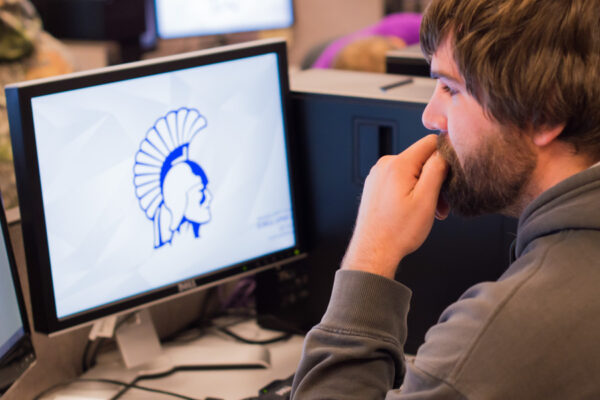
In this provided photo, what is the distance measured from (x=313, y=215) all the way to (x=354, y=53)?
689 mm

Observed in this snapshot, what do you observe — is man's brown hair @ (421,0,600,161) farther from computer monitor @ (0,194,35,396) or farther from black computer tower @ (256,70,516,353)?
computer monitor @ (0,194,35,396)

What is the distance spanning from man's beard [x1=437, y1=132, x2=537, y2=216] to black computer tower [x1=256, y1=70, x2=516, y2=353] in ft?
0.68

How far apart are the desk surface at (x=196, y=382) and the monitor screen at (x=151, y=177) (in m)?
0.15

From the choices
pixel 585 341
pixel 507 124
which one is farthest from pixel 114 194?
pixel 585 341

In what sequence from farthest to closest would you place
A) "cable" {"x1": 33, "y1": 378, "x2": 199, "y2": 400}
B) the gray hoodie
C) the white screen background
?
"cable" {"x1": 33, "y1": 378, "x2": 199, "y2": 400}
the white screen background
the gray hoodie

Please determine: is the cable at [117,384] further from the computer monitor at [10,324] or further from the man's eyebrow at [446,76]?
the man's eyebrow at [446,76]

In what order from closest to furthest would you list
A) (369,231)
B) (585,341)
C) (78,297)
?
1. (585,341)
2. (369,231)
3. (78,297)

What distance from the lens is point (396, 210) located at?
966 millimetres

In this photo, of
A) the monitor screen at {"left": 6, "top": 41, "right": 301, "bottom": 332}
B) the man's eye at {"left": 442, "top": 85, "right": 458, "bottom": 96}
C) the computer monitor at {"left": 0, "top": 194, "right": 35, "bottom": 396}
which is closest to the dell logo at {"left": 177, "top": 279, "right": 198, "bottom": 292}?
the monitor screen at {"left": 6, "top": 41, "right": 301, "bottom": 332}

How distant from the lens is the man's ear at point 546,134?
2.72ft

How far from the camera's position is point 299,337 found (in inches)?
53.3

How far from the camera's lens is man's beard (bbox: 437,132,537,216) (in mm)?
862

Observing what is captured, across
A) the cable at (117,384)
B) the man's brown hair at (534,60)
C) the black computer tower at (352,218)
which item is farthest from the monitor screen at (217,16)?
the man's brown hair at (534,60)

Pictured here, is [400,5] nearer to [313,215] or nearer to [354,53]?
[354,53]
